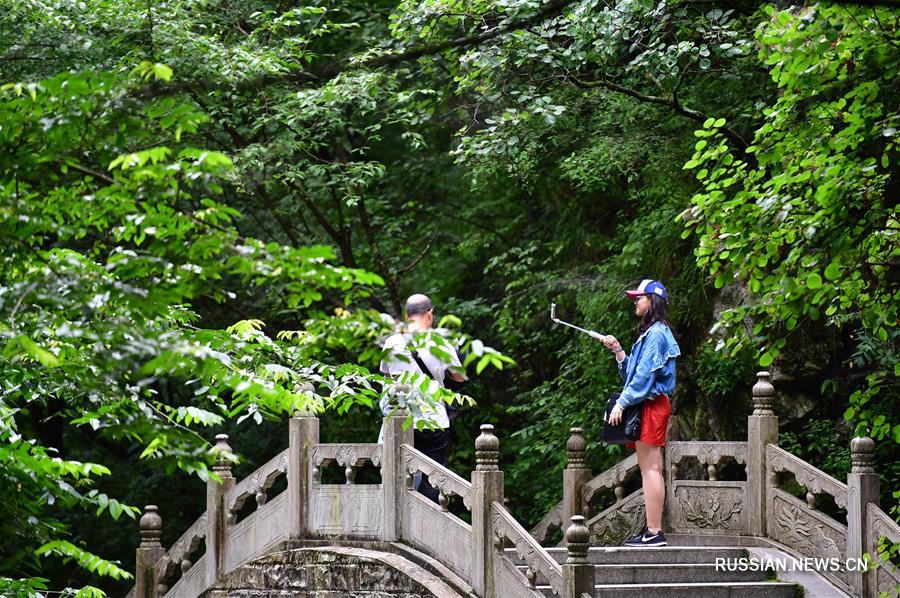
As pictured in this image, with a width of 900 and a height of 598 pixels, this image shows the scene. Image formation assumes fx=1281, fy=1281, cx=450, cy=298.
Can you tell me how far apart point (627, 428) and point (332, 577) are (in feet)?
9.60

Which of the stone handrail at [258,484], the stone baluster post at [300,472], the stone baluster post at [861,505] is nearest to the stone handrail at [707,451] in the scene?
the stone baluster post at [861,505]

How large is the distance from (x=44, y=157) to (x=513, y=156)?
784 centimetres

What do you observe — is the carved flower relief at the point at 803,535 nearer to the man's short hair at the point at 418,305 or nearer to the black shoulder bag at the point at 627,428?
the black shoulder bag at the point at 627,428

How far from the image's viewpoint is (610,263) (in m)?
14.5

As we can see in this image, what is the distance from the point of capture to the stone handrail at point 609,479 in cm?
1155

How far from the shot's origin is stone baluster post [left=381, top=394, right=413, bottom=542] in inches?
429

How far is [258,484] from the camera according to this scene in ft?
40.1

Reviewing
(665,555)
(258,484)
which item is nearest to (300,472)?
(258,484)

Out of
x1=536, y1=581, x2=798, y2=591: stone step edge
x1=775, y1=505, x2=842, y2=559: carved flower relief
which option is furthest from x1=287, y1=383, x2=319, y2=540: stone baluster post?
x1=775, y1=505, x2=842, y2=559: carved flower relief

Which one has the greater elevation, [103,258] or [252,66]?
[252,66]

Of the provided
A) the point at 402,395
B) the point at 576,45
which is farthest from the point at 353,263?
the point at 402,395

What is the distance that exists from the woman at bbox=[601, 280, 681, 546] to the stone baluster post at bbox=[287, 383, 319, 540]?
2.96 meters

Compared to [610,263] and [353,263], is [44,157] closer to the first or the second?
[610,263]

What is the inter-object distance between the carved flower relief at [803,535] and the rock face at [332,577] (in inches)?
106
